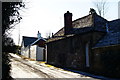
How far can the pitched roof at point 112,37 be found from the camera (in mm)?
15791

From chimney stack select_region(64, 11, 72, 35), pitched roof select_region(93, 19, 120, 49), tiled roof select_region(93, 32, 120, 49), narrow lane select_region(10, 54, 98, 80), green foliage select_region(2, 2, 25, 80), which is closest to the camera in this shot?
green foliage select_region(2, 2, 25, 80)

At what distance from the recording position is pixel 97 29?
1842cm

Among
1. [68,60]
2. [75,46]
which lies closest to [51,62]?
[68,60]

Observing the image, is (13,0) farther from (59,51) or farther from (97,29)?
(59,51)

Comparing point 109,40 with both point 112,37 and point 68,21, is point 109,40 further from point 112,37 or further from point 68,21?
point 68,21

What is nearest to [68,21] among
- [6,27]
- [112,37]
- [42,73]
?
[112,37]

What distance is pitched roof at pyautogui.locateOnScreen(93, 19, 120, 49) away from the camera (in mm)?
15791

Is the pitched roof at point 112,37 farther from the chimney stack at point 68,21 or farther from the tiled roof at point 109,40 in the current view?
the chimney stack at point 68,21

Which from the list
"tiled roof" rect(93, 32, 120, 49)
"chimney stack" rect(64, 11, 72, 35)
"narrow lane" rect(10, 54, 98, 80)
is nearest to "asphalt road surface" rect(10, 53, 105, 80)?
"narrow lane" rect(10, 54, 98, 80)

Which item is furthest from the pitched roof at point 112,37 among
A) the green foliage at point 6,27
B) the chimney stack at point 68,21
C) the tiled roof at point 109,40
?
the green foliage at point 6,27

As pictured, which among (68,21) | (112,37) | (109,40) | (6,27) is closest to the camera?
(6,27)

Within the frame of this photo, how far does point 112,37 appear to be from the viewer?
16859mm

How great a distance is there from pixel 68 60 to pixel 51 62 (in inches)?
232

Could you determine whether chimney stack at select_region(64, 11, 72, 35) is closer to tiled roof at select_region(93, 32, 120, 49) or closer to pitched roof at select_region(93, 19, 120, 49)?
pitched roof at select_region(93, 19, 120, 49)
